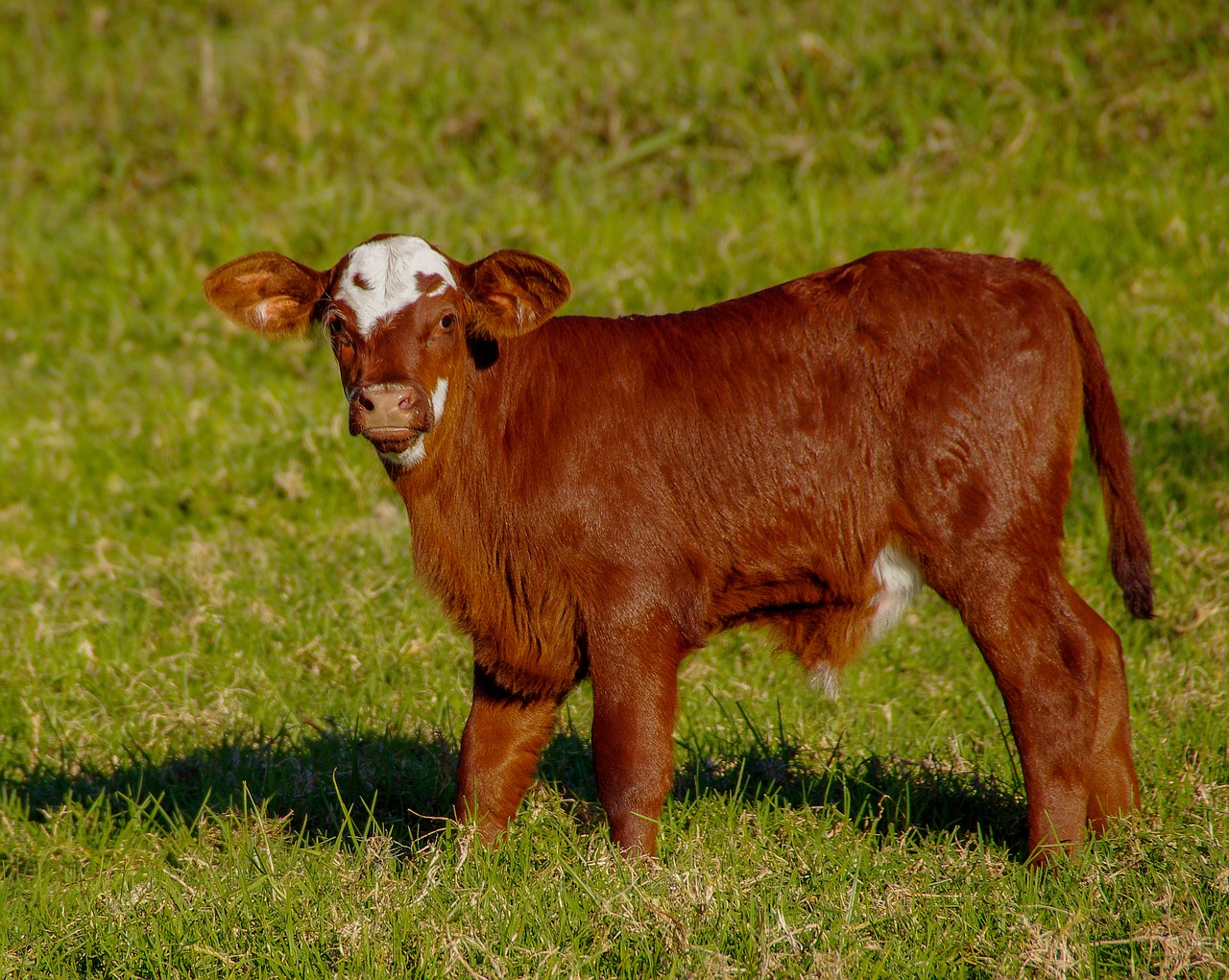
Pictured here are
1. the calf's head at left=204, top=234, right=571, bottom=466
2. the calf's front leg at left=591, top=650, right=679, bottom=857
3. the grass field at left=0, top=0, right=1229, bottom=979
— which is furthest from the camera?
the calf's front leg at left=591, top=650, right=679, bottom=857

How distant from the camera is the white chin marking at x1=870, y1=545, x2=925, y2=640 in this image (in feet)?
14.3

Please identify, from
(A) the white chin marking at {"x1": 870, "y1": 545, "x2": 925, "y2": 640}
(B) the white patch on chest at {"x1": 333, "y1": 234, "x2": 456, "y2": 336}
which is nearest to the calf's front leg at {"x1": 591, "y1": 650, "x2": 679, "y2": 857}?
(A) the white chin marking at {"x1": 870, "y1": 545, "x2": 925, "y2": 640}

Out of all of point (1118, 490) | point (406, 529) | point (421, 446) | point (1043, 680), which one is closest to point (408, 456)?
point (421, 446)

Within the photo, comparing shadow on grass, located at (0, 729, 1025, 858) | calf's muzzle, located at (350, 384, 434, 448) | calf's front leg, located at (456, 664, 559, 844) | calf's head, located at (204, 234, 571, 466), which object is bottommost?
shadow on grass, located at (0, 729, 1025, 858)

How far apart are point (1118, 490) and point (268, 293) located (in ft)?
8.90

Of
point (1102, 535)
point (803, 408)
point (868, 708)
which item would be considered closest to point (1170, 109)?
point (1102, 535)

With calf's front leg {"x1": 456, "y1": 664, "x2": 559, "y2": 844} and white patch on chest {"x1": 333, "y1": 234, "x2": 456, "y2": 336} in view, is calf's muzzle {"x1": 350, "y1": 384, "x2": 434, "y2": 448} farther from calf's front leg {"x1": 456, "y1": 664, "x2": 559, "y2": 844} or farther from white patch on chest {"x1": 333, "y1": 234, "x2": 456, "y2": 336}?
calf's front leg {"x1": 456, "y1": 664, "x2": 559, "y2": 844}

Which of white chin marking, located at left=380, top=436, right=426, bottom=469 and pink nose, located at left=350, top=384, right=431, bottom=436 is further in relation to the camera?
white chin marking, located at left=380, top=436, right=426, bottom=469

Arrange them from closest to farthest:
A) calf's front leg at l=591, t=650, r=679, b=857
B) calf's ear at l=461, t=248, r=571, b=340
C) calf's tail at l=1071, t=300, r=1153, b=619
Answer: calf's front leg at l=591, t=650, r=679, b=857 → calf's ear at l=461, t=248, r=571, b=340 → calf's tail at l=1071, t=300, r=1153, b=619

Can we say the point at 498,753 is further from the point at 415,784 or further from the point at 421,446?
the point at 421,446

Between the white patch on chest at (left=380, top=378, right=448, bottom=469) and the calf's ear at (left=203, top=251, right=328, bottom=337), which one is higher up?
the calf's ear at (left=203, top=251, right=328, bottom=337)

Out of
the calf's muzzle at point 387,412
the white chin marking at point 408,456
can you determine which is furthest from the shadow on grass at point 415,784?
the calf's muzzle at point 387,412

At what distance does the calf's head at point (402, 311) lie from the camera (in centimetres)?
405

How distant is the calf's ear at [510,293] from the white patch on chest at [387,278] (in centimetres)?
11
